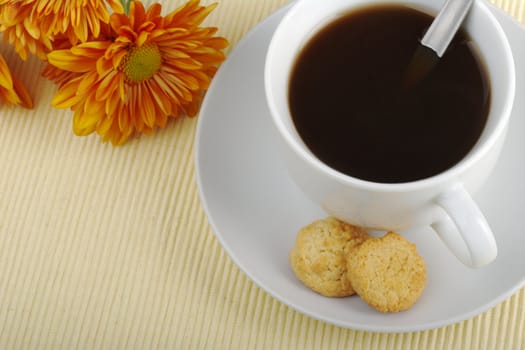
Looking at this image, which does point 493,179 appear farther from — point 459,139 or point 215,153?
point 215,153

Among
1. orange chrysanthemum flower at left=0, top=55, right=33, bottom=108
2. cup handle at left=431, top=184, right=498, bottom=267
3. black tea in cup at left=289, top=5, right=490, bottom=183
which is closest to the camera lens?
cup handle at left=431, top=184, right=498, bottom=267

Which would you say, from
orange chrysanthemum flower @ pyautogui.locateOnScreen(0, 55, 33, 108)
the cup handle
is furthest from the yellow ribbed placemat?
the cup handle

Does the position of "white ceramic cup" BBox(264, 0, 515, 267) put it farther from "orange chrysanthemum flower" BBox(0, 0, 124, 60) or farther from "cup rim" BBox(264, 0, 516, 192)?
"orange chrysanthemum flower" BBox(0, 0, 124, 60)

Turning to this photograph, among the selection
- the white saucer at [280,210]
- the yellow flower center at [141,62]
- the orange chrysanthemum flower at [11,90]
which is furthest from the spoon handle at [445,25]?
the orange chrysanthemum flower at [11,90]

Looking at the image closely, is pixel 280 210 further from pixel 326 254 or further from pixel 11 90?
pixel 11 90

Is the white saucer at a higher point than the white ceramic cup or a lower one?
lower

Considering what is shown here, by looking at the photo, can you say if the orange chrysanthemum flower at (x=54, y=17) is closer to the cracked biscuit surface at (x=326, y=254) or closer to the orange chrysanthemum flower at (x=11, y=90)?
the orange chrysanthemum flower at (x=11, y=90)

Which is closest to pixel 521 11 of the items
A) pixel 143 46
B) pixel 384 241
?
pixel 384 241
